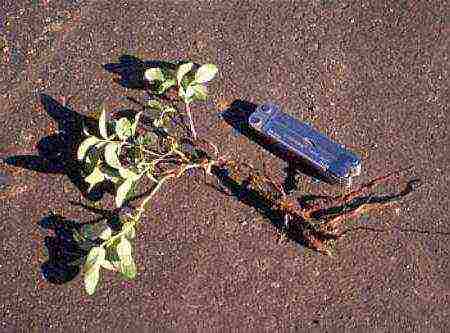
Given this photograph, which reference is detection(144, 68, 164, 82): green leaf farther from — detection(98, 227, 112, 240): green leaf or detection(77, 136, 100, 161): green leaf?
detection(98, 227, 112, 240): green leaf

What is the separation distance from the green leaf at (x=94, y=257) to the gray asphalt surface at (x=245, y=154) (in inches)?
8.7

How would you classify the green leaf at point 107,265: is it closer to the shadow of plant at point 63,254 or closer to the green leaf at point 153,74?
the shadow of plant at point 63,254

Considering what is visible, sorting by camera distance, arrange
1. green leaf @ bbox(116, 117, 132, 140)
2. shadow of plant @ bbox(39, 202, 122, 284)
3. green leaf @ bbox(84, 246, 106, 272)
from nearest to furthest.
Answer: green leaf @ bbox(84, 246, 106, 272), green leaf @ bbox(116, 117, 132, 140), shadow of plant @ bbox(39, 202, 122, 284)

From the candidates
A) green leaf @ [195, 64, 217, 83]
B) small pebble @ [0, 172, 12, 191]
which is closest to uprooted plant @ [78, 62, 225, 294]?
green leaf @ [195, 64, 217, 83]

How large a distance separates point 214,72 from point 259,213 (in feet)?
1.71

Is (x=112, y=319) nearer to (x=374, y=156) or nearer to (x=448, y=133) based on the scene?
(x=374, y=156)

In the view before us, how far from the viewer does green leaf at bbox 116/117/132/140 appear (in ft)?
7.08

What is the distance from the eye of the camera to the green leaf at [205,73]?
87.2 inches

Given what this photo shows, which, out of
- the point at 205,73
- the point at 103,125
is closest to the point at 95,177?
the point at 103,125

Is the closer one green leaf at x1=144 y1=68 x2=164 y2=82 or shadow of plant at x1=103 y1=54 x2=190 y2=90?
green leaf at x1=144 y1=68 x2=164 y2=82

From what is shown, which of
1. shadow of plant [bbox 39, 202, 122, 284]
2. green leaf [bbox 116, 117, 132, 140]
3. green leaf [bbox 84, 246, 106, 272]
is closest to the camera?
green leaf [bbox 84, 246, 106, 272]

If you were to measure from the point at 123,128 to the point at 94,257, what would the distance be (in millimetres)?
442

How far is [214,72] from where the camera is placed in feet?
7.36

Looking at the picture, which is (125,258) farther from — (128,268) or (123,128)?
(123,128)
